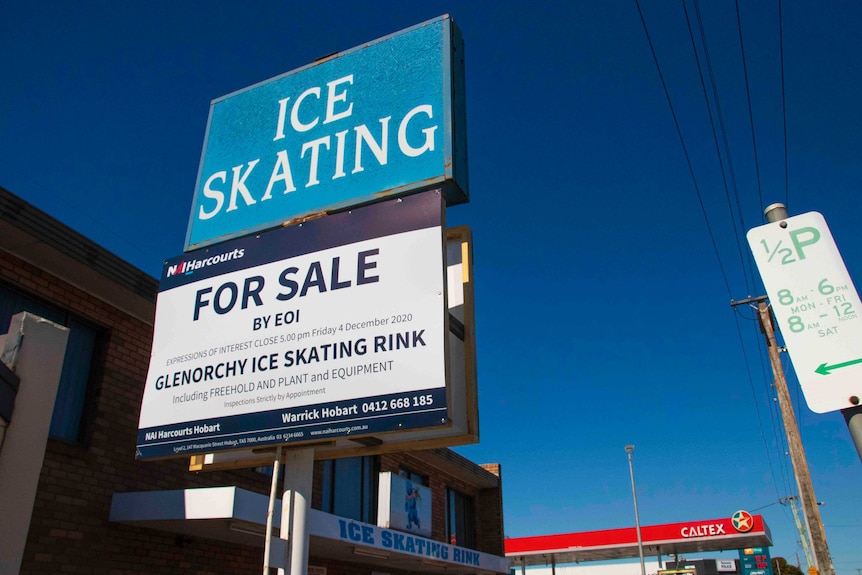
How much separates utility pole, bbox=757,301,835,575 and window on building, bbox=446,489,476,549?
29.4 feet

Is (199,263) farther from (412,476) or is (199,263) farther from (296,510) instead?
(412,476)

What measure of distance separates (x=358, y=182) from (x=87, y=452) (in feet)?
19.2

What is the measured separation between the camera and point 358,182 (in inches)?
195

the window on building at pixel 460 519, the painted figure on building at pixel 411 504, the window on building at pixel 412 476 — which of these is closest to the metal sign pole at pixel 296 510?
the painted figure on building at pixel 411 504

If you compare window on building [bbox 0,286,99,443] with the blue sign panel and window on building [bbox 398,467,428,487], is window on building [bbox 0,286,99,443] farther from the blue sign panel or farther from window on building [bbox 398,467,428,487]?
window on building [bbox 398,467,428,487]

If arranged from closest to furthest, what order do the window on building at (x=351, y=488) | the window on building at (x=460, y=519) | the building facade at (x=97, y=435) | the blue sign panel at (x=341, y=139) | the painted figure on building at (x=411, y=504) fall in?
1. the blue sign panel at (x=341, y=139)
2. the building facade at (x=97, y=435)
3. the window on building at (x=351, y=488)
4. the painted figure on building at (x=411, y=504)
5. the window on building at (x=460, y=519)

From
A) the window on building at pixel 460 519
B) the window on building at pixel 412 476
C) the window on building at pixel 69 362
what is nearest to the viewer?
the window on building at pixel 69 362

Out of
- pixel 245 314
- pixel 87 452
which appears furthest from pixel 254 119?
pixel 87 452

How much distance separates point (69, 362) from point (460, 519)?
44.5ft

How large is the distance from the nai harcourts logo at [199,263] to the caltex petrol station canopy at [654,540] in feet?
101

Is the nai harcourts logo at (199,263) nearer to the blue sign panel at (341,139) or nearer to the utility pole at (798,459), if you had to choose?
the blue sign panel at (341,139)

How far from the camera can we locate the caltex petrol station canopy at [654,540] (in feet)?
98.5

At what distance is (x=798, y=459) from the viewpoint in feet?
59.4

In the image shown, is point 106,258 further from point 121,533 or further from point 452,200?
point 452,200
